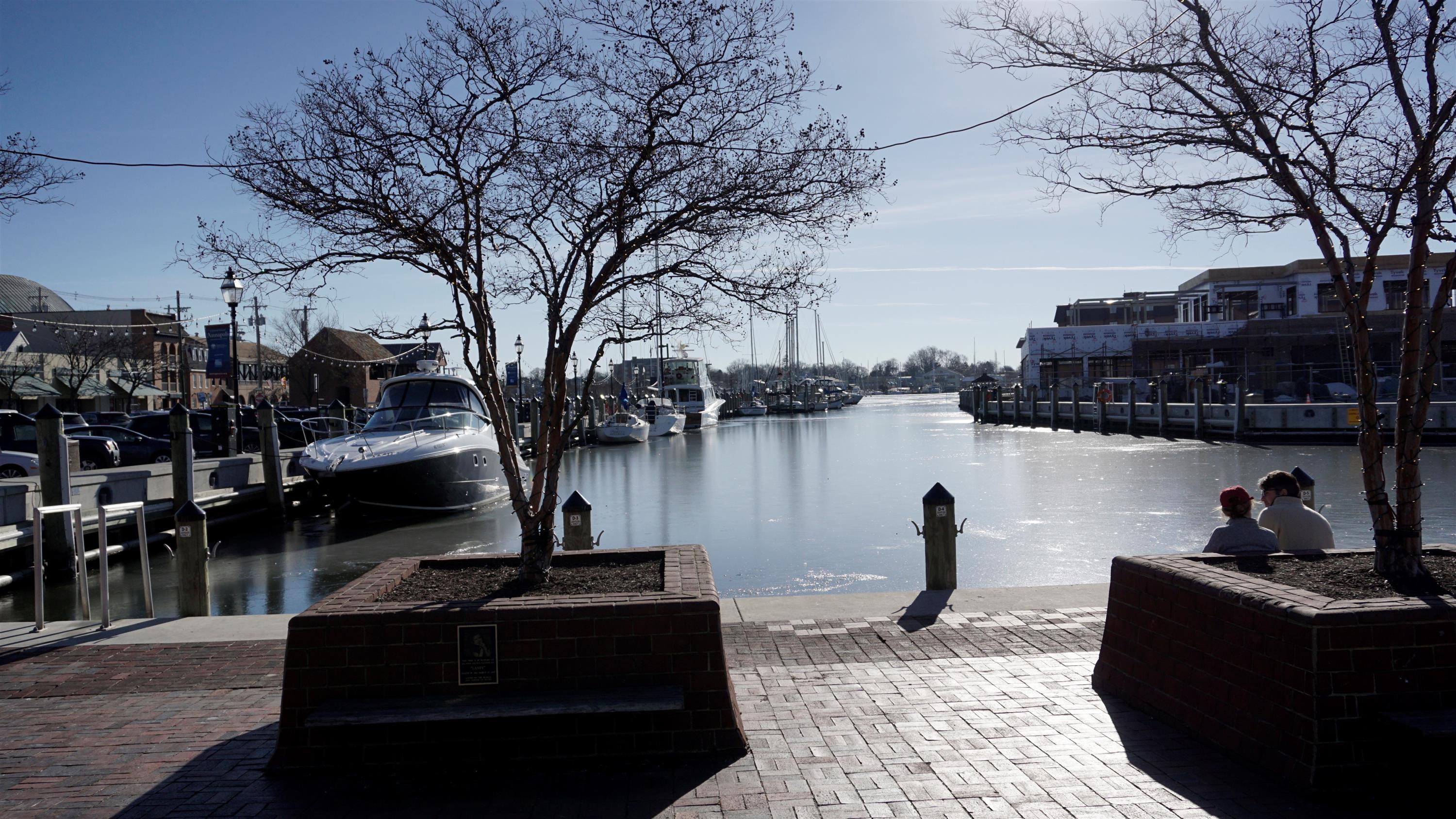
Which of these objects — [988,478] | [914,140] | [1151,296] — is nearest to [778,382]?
[1151,296]

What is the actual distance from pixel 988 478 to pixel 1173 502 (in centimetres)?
723

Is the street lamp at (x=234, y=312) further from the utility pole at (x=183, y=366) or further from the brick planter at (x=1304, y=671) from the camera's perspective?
the utility pole at (x=183, y=366)

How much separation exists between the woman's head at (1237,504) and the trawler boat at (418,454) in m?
17.9

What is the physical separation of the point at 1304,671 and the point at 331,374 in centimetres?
7456

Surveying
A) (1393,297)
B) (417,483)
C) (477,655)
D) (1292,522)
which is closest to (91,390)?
(417,483)

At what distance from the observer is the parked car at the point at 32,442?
24.8 meters

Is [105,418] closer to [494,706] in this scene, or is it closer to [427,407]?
[427,407]

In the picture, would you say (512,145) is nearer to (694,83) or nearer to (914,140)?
(694,83)

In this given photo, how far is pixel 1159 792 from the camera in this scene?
4.35m

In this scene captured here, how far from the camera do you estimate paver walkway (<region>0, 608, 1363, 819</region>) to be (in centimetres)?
434

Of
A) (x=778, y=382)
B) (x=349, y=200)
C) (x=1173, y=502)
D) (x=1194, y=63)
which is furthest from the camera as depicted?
(x=778, y=382)

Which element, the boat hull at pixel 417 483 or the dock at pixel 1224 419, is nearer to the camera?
the boat hull at pixel 417 483

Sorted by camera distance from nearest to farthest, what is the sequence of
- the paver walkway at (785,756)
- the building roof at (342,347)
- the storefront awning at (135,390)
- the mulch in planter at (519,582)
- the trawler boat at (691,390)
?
1. the paver walkway at (785,756)
2. the mulch in planter at (519,582)
3. the storefront awning at (135,390)
4. the building roof at (342,347)
5. the trawler boat at (691,390)

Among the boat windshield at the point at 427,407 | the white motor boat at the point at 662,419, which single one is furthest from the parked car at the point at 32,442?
the white motor boat at the point at 662,419
